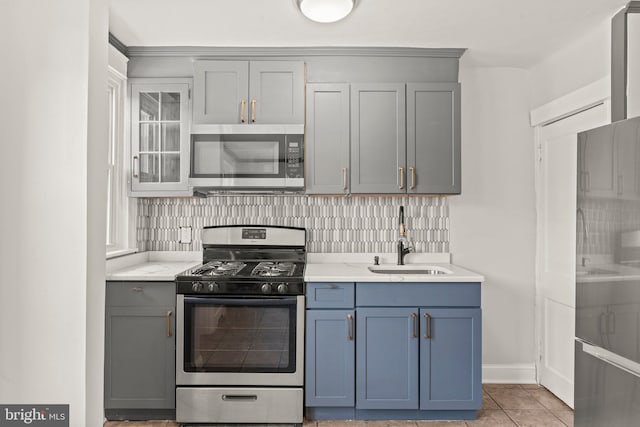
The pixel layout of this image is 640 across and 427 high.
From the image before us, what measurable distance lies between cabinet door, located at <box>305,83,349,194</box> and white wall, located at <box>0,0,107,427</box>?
1635mm

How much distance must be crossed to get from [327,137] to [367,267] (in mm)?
951

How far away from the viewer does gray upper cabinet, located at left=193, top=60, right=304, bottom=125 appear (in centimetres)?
285

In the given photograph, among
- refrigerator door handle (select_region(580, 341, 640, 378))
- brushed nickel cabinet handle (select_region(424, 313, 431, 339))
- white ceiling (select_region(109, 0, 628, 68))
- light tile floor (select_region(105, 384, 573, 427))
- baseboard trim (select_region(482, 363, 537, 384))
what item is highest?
white ceiling (select_region(109, 0, 628, 68))

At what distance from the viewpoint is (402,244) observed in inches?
123

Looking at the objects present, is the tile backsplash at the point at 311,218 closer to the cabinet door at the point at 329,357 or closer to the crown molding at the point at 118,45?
the cabinet door at the point at 329,357

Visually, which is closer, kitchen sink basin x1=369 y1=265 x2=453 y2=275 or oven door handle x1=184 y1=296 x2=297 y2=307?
oven door handle x1=184 y1=296 x2=297 y2=307

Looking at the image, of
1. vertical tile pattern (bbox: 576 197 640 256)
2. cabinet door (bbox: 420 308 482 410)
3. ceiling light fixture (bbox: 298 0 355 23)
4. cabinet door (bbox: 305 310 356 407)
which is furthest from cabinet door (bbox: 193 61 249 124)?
vertical tile pattern (bbox: 576 197 640 256)

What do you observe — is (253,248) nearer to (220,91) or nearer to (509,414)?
(220,91)

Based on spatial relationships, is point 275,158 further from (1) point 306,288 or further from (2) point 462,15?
(2) point 462,15

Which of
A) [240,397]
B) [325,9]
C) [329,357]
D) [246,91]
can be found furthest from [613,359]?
[246,91]

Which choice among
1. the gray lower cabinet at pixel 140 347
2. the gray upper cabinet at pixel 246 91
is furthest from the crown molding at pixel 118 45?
the gray lower cabinet at pixel 140 347

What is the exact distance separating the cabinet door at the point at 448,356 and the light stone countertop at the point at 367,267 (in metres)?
0.20

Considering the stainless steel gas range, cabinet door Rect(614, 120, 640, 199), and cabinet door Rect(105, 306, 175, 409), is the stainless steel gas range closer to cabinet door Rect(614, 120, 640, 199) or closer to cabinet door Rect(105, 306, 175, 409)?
cabinet door Rect(105, 306, 175, 409)

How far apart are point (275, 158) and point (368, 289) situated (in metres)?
1.04
